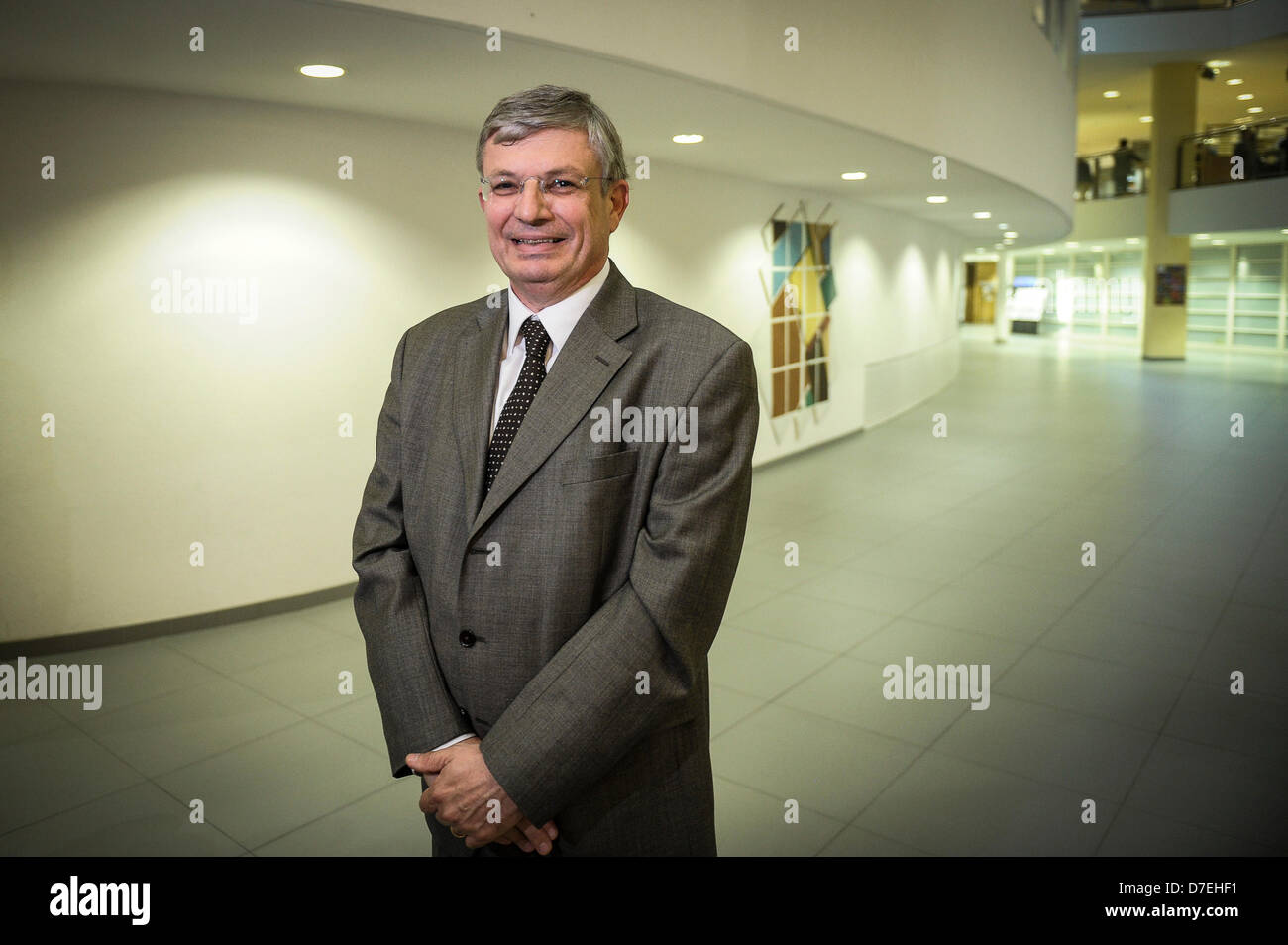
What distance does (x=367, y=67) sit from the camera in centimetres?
448

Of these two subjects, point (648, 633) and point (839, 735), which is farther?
point (839, 735)

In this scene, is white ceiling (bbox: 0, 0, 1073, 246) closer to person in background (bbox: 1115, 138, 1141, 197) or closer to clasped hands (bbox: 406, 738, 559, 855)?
clasped hands (bbox: 406, 738, 559, 855)

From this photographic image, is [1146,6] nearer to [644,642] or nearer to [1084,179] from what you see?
[1084,179]

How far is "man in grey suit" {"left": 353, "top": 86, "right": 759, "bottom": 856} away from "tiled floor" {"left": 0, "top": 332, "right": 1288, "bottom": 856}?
1751 millimetres

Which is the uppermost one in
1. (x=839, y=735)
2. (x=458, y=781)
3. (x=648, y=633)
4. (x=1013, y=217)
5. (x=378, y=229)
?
(x=1013, y=217)

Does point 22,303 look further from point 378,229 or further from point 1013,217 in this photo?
point 1013,217

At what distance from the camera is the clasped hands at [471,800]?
5.92 feet

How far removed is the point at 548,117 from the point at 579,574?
844 mm

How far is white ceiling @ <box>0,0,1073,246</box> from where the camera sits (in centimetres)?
363

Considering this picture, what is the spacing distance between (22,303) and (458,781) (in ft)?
14.7

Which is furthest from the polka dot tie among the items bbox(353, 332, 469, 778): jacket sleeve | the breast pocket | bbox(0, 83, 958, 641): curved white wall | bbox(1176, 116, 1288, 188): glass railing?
bbox(1176, 116, 1288, 188): glass railing

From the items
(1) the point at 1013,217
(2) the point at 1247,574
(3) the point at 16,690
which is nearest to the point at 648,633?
(3) the point at 16,690
